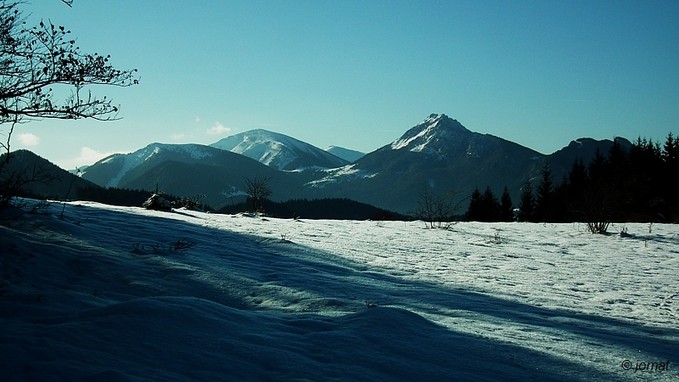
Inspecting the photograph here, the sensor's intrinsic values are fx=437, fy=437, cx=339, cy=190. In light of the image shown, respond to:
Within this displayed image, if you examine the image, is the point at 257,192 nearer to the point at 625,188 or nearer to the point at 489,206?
the point at 625,188

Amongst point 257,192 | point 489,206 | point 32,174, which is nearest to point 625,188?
point 257,192

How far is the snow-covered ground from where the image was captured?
315 cm

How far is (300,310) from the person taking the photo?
491 centimetres

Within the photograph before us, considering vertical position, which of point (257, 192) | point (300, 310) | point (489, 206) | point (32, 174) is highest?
point (489, 206)

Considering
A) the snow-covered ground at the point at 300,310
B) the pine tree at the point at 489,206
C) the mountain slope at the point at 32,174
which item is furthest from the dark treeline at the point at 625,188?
the mountain slope at the point at 32,174

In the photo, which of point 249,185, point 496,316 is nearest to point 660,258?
point 496,316

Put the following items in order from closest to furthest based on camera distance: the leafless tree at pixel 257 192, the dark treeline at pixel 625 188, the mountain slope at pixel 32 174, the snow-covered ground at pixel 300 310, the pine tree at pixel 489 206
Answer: the snow-covered ground at pixel 300 310 < the mountain slope at pixel 32 174 < the leafless tree at pixel 257 192 < the dark treeline at pixel 625 188 < the pine tree at pixel 489 206

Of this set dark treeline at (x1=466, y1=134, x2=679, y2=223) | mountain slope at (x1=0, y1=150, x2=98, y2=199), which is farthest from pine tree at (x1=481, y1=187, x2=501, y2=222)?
mountain slope at (x1=0, y1=150, x2=98, y2=199)

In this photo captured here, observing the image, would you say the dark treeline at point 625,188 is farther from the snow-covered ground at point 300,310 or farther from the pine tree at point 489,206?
the snow-covered ground at point 300,310

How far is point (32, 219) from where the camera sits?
7.16 meters

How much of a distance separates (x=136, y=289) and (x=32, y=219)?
352 centimetres

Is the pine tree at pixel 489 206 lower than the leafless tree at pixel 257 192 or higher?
higher

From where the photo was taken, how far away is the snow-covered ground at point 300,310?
315 cm

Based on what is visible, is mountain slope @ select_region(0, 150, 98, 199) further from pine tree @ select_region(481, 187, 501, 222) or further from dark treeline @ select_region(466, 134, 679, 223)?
pine tree @ select_region(481, 187, 501, 222)
